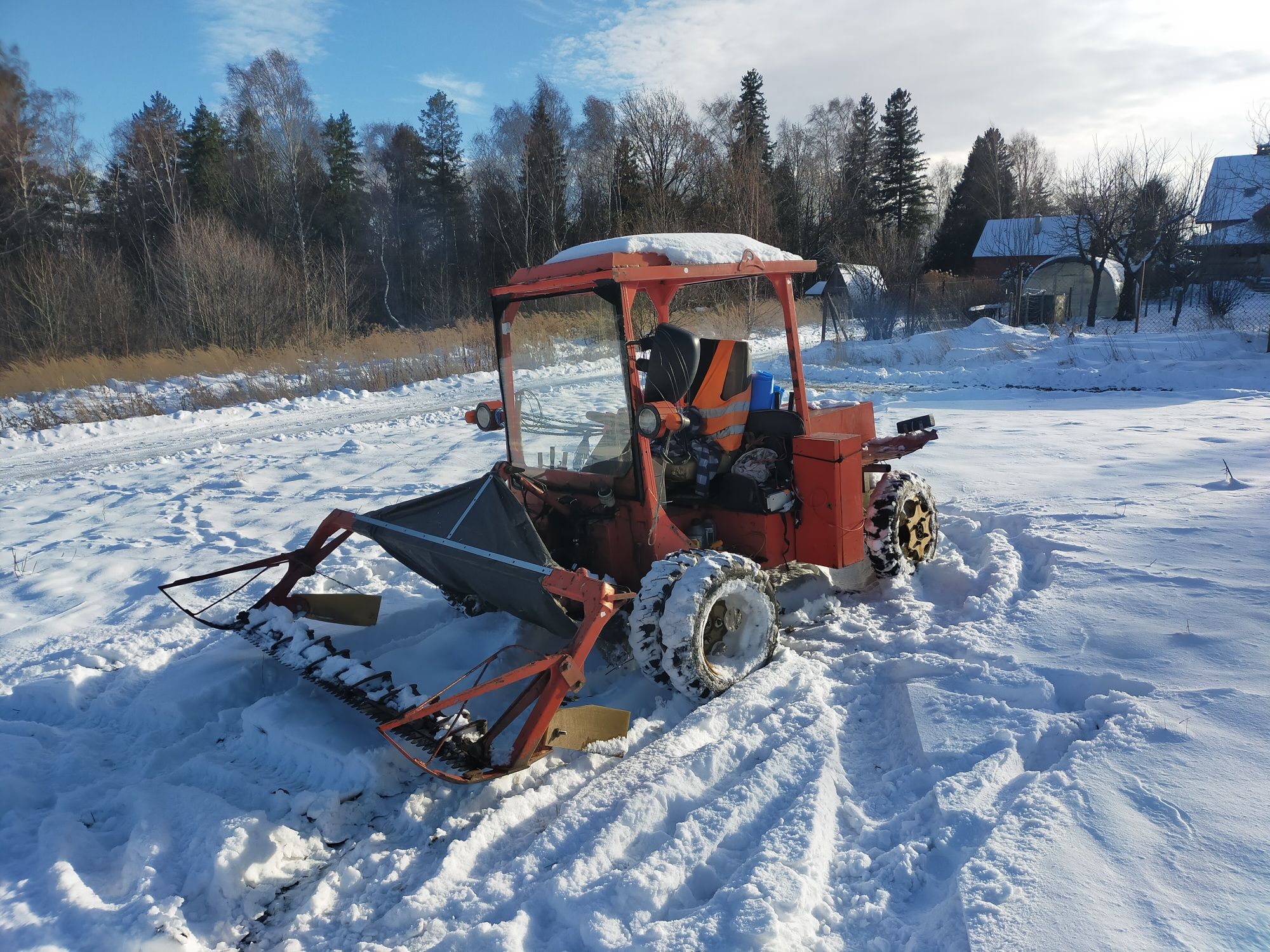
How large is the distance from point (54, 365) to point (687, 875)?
69.5ft

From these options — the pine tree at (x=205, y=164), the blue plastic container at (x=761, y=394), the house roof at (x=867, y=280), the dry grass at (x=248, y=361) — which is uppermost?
the pine tree at (x=205, y=164)

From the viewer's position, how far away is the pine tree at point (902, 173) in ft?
163

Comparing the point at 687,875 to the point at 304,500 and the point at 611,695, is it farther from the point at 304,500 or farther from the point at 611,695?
the point at 304,500

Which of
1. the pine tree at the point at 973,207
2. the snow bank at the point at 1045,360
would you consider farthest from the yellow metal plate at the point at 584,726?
the pine tree at the point at 973,207

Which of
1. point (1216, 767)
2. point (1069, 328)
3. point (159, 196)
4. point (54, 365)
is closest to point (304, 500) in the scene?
point (1216, 767)

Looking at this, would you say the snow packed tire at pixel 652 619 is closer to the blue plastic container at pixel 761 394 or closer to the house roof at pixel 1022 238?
the blue plastic container at pixel 761 394

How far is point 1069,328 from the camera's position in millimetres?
19844

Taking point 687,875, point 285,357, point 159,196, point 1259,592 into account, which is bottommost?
point 687,875

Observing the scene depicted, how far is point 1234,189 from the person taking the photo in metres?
20.2

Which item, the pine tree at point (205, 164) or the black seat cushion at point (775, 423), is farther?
the pine tree at point (205, 164)

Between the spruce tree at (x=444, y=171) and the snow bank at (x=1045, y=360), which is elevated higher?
the spruce tree at (x=444, y=171)

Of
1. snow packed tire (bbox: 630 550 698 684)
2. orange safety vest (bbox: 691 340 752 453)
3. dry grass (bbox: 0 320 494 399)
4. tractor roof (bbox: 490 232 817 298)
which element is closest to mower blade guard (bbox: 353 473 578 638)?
snow packed tire (bbox: 630 550 698 684)

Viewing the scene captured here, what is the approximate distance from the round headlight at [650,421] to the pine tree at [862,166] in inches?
1716

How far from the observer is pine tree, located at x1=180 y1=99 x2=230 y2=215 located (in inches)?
1326
